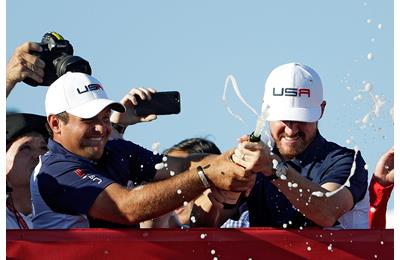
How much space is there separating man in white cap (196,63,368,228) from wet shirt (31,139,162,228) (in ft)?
2.08

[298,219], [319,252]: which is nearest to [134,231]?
[319,252]

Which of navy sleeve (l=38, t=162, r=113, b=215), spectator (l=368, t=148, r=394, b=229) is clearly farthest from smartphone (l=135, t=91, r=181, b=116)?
spectator (l=368, t=148, r=394, b=229)

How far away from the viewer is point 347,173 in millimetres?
5352

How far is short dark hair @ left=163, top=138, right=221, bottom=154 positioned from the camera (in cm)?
666

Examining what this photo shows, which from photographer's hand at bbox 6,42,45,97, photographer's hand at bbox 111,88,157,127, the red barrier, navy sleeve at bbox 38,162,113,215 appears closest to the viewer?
the red barrier

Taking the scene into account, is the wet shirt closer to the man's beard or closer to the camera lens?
the camera lens

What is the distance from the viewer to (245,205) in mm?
5500

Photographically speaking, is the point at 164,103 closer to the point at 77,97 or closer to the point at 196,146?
the point at 196,146

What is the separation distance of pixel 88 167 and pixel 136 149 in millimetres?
622

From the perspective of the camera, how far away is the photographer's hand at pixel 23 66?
5.94 meters

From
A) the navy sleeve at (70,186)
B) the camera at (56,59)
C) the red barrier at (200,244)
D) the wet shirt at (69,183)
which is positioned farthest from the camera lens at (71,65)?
the red barrier at (200,244)

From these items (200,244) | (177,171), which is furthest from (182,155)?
(200,244)

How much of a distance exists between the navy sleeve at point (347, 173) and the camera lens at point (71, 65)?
63.2 inches
